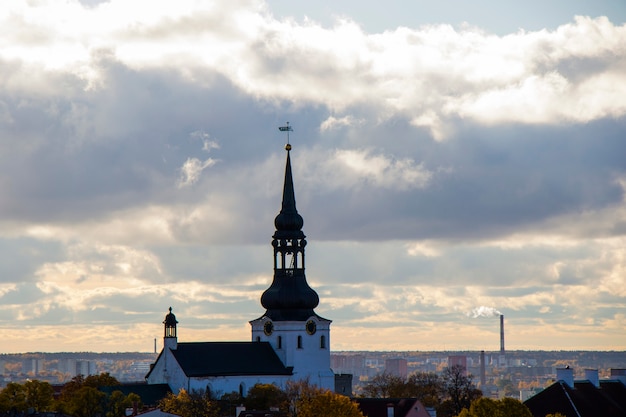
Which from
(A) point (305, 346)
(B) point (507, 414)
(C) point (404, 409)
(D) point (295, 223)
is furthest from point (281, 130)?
(B) point (507, 414)

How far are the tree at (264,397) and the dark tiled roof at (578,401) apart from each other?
36.4m

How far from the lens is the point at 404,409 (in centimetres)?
14762

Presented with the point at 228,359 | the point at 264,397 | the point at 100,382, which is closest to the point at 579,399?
the point at 264,397

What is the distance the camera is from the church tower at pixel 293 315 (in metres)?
191

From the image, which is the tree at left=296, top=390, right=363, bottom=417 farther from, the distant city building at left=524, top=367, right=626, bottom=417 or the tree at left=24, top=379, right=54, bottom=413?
the tree at left=24, top=379, right=54, bottom=413

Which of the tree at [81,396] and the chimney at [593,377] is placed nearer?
the chimney at [593,377]

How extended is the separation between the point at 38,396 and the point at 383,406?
3737 centimetres

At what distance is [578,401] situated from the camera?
139 meters

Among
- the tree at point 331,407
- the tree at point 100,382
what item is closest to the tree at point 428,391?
the tree at point 100,382

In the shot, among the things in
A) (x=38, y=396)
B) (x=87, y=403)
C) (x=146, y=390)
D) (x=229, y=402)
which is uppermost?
(x=146, y=390)

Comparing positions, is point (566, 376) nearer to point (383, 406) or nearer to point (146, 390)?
point (383, 406)

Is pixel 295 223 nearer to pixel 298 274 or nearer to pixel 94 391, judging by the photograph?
pixel 298 274

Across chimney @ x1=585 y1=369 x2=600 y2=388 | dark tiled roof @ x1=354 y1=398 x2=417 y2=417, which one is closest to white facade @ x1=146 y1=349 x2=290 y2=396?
dark tiled roof @ x1=354 y1=398 x2=417 y2=417

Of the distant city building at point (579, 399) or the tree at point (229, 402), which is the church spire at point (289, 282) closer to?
the tree at point (229, 402)
